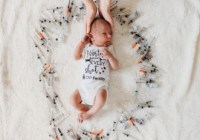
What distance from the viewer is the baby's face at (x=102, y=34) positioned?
4.84 ft

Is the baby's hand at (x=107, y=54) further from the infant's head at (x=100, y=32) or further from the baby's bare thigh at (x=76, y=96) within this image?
the baby's bare thigh at (x=76, y=96)

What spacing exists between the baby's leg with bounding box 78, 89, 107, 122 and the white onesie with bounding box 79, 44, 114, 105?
2 cm

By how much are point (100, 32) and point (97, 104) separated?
0.29 metres

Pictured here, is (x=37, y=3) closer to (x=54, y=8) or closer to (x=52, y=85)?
(x=54, y=8)

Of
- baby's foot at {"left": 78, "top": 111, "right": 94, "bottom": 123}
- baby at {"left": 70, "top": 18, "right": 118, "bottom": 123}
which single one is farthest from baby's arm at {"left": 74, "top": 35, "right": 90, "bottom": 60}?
baby's foot at {"left": 78, "top": 111, "right": 94, "bottom": 123}

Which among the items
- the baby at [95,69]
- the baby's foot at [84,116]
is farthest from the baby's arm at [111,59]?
the baby's foot at [84,116]

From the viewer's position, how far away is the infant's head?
4.84 feet

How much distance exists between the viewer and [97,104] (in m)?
1.46

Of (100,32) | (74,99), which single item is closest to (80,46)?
(100,32)

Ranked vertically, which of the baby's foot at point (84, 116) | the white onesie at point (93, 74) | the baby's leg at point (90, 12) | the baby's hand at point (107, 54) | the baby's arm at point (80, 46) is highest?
the baby's leg at point (90, 12)

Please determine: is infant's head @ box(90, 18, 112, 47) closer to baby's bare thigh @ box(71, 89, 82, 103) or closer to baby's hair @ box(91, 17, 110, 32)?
baby's hair @ box(91, 17, 110, 32)

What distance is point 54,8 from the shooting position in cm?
163

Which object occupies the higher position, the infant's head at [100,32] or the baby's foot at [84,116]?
the infant's head at [100,32]

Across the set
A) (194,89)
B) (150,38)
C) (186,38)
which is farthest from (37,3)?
(194,89)
